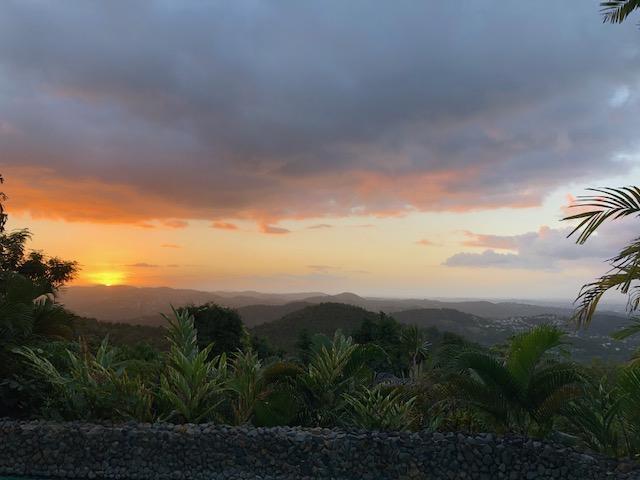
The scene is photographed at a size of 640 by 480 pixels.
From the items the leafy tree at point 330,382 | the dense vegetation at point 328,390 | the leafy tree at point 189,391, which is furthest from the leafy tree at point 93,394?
the leafy tree at point 330,382

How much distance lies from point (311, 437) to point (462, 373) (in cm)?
263

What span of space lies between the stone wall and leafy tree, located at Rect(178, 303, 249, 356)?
62.8 feet

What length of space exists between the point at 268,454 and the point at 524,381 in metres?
3.89

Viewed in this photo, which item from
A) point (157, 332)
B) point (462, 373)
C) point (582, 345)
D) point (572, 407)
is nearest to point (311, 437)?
point (462, 373)

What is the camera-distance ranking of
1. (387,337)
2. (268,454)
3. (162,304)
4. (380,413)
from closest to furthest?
(268,454), (380,413), (387,337), (162,304)

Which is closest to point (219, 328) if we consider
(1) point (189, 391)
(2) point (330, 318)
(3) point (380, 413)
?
(1) point (189, 391)

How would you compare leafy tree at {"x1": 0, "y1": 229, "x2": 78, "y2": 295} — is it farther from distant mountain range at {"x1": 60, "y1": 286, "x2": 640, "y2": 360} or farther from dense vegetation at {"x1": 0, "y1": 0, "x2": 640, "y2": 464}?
dense vegetation at {"x1": 0, "y1": 0, "x2": 640, "y2": 464}

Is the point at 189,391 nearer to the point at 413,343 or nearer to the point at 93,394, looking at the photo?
the point at 93,394

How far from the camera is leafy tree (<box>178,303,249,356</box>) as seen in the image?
26544 millimetres

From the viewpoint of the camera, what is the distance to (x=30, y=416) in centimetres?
836

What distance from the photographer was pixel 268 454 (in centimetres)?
693

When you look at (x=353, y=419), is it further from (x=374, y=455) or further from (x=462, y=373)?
(x=462, y=373)

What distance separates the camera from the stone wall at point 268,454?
21.4 ft

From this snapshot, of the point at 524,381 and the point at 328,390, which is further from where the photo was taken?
the point at 328,390
